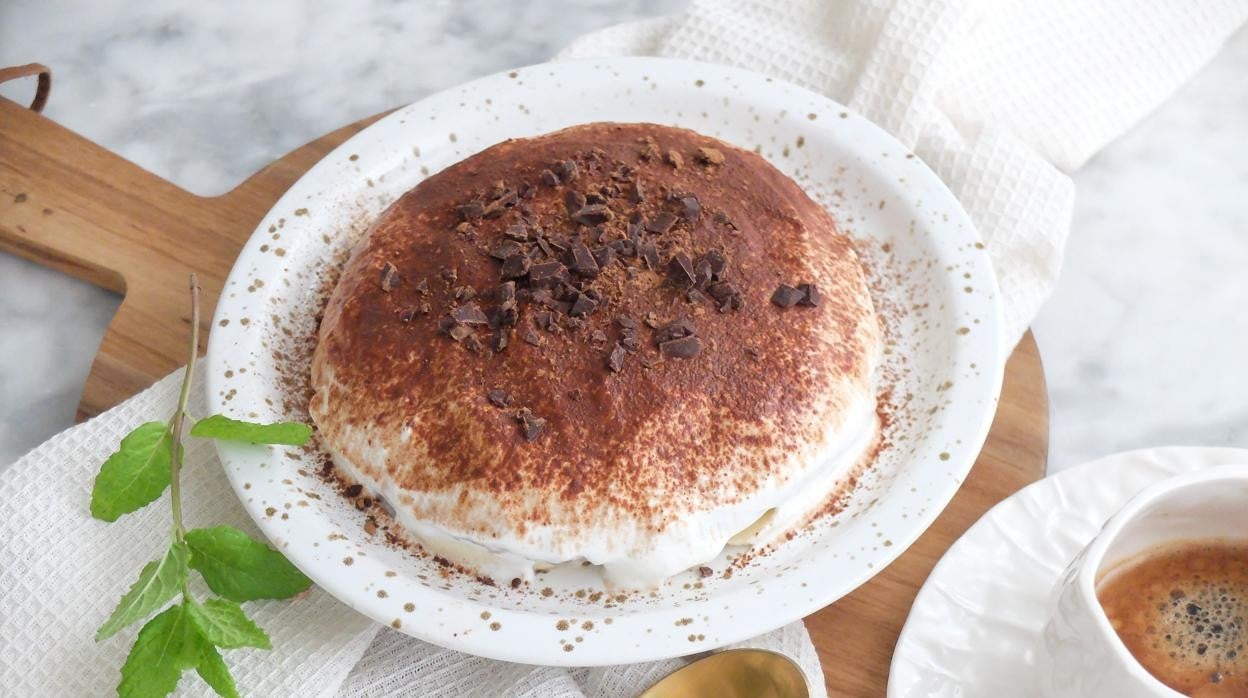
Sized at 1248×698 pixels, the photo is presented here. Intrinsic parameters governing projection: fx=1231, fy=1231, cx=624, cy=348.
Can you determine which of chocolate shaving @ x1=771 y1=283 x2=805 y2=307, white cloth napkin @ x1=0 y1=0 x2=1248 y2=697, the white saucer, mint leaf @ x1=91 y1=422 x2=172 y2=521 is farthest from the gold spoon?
mint leaf @ x1=91 y1=422 x2=172 y2=521

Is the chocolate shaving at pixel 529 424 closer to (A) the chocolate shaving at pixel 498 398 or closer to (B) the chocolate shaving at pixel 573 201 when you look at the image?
(A) the chocolate shaving at pixel 498 398

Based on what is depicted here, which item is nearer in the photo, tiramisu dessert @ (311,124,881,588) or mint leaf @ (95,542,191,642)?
mint leaf @ (95,542,191,642)

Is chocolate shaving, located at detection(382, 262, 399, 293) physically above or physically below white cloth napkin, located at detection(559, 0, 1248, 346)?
below

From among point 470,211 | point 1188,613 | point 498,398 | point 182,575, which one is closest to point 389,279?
point 470,211

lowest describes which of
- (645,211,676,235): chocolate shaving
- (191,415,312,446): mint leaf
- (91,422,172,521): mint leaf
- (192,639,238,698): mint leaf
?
(192,639,238,698): mint leaf

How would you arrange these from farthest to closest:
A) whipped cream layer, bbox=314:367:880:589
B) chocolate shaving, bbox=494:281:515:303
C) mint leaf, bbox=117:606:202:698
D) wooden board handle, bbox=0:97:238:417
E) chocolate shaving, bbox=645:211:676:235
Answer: wooden board handle, bbox=0:97:238:417 < chocolate shaving, bbox=645:211:676:235 < chocolate shaving, bbox=494:281:515:303 < whipped cream layer, bbox=314:367:880:589 < mint leaf, bbox=117:606:202:698

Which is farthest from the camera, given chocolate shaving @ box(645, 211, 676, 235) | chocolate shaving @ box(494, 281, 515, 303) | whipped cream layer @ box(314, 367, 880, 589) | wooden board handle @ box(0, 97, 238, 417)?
wooden board handle @ box(0, 97, 238, 417)

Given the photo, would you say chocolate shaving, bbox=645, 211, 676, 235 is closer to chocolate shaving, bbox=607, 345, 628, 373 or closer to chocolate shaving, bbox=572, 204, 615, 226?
chocolate shaving, bbox=572, 204, 615, 226

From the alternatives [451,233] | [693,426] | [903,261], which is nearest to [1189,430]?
[903,261]
